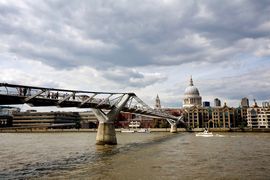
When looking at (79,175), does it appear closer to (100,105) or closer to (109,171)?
(109,171)

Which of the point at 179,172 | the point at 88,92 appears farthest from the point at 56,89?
the point at 179,172

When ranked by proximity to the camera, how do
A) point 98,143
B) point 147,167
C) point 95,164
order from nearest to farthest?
point 147,167
point 95,164
point 98,143

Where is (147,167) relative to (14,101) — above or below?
below

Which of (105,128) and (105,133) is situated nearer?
(105,128)

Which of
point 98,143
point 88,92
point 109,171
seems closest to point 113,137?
point 98,143

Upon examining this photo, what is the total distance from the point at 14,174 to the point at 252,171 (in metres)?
23.6

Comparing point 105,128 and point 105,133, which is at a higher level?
point 105,128

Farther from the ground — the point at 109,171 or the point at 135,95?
the point at 135,95

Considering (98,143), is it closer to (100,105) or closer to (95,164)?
(100,105)

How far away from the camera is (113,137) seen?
73.8 meters

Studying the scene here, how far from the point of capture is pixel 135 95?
269ft

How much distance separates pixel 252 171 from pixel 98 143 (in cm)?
4307

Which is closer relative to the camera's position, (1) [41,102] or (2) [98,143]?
(1) [41,102]

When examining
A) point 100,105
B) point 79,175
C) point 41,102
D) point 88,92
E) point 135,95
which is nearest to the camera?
point 79,175
